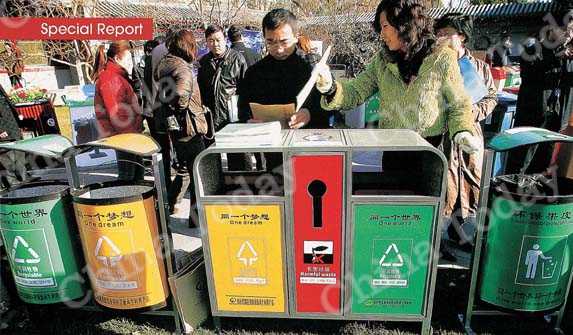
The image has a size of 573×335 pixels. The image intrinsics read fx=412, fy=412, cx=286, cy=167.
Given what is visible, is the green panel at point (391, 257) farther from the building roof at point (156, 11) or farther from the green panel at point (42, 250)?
the building roof at point (156, 11)

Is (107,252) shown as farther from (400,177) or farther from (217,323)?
(400,177)

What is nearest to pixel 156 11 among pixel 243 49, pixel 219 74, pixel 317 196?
pixel 243 49

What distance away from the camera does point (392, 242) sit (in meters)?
2.23

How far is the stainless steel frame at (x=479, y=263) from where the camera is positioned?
217 cm

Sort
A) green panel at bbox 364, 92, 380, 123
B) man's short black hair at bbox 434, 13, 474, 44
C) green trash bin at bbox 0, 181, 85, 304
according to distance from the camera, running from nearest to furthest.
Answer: green trash bin at bbox 0, 181, 85, 304 → man's short black hair at bbox 434, 13, 474, 44 → green panel at bbox 364, 92, 380, 123

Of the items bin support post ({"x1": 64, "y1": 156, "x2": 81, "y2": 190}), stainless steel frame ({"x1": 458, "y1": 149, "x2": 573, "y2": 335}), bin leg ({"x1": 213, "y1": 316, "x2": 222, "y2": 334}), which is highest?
bin support post ({"x1": 64, "y1": 156, "x2": 81, "y2": 190})

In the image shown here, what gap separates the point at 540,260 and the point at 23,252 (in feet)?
9.48

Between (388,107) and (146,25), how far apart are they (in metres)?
3.99

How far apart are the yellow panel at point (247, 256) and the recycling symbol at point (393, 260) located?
1.86 feet

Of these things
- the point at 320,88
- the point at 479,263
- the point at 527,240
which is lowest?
the point at 479,263

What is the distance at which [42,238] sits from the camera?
2377 mm

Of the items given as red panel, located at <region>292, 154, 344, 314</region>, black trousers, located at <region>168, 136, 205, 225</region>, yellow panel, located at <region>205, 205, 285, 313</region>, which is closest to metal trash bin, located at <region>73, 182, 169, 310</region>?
yellow panel, located at <region>205, 205, 285, 313</region>

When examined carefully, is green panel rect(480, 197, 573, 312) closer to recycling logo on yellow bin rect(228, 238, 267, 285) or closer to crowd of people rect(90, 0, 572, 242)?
crowd of people rect(90, 0, 572, 242)

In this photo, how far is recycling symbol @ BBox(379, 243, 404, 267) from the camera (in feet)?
7.36
